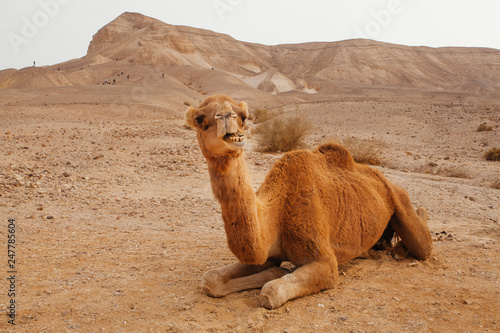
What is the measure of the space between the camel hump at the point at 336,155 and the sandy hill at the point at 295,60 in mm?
66730

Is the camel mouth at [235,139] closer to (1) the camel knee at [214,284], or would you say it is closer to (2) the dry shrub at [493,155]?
(1) the camel knee at [214,284]

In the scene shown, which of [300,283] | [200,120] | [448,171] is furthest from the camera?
[448,171]

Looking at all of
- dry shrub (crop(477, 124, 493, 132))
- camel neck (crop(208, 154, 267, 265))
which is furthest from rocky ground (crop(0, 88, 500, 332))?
dry shrub (crop(477, 124, 493, 132))

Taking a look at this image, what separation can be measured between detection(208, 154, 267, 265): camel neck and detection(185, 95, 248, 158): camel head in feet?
0.55

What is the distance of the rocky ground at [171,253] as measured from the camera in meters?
3.82

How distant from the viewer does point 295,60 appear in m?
120

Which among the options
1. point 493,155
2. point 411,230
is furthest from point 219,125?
point 493,155

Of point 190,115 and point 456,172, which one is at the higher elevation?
point 190,115

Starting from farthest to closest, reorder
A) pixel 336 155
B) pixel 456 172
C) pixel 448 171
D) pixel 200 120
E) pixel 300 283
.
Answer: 1. pixel 448 171
2. pixel 456 172
3. pixel 336 155
4. pixel 300 283
5. pixel 200 120

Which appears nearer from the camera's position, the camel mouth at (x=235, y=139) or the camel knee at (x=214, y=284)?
the camel mouth at (x=235, y=139)

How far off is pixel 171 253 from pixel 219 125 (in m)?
3.29

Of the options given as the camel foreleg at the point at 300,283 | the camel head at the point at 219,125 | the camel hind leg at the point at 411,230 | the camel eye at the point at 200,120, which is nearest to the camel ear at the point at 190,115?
the camel head at the point at 219,125

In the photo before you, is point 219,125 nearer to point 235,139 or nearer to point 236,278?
point 235,139

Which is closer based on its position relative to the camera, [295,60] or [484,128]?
[484,128]
